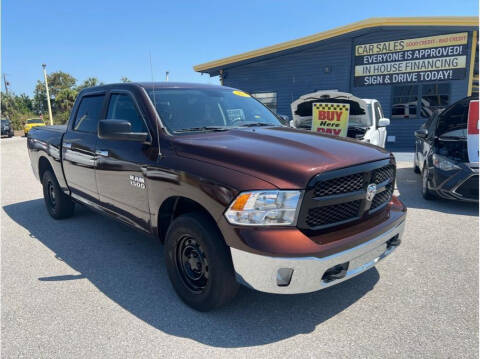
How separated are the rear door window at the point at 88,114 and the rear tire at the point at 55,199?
43.9 inches

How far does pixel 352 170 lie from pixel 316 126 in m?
5.52

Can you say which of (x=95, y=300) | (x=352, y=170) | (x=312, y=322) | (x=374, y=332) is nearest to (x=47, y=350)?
(x=95, y=300)

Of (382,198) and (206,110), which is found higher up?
(206,110)

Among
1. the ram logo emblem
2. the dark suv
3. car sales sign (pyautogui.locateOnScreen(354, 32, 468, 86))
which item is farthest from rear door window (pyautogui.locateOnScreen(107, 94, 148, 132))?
car sales sign (pyautogui.locateOnScreen(354, 32, 468, 86))

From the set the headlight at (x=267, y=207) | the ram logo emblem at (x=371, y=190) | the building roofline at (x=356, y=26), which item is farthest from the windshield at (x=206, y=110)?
the building roofline at (x=356, y=26)

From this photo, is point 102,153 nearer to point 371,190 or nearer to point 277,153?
point 277,153

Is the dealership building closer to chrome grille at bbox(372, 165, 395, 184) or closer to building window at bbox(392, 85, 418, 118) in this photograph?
building window at bbox(392, 85, 418, 118)

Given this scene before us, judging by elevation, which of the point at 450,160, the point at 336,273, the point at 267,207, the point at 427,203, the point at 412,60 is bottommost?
the point at 427,203

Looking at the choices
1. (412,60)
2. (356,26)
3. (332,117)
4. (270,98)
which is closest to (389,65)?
(412,60)

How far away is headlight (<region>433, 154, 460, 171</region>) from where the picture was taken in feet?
17.6

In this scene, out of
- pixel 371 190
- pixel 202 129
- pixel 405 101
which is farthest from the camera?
pixel 405 101

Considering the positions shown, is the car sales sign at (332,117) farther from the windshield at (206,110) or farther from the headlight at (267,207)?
the headlight at (267,207)

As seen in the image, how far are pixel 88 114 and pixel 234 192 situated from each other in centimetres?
284

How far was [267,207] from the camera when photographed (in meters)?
2.26
